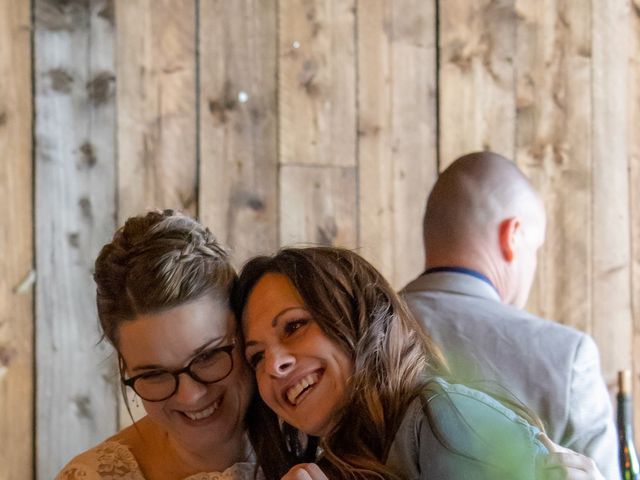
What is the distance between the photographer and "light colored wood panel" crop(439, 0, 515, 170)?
9.31 ft

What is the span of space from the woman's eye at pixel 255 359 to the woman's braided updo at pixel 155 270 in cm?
12

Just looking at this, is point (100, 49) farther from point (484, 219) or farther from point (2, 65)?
point (484, 219)

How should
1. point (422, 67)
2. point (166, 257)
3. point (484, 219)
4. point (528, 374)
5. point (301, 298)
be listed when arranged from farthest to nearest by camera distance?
1. point (422, 67)
2. point (484, 219)
3. point (528, 374)
4. point (166, 257)
5. point (301, 298)

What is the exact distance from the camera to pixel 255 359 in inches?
55.5

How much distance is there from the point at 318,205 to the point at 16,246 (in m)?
0.82

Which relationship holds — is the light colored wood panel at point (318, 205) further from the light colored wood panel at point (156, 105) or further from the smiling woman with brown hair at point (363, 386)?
the smiling woman with brown hair at point (363, 386)

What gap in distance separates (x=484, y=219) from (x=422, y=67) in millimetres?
831

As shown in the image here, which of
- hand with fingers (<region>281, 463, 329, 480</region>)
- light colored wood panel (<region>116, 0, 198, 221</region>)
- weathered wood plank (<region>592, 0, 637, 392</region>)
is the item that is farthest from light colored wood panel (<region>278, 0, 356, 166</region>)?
hand with fingers (<region>281, 463, 329, 480</region>)

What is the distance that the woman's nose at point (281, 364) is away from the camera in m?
1.30

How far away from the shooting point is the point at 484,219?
2115 millimetres

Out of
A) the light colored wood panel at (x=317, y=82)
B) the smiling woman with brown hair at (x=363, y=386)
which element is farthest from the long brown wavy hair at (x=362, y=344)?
the light colored wood panel at (x=317, y=82)

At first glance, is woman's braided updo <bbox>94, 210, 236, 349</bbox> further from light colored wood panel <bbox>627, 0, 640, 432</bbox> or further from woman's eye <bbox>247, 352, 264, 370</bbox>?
light colored wood panel <bbox>627, 0, 640, 432</bbox>

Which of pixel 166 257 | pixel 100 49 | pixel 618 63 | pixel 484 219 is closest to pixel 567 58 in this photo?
pixel 618 63

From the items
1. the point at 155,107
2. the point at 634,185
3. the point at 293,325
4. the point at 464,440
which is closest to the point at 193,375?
the point at 293,325
